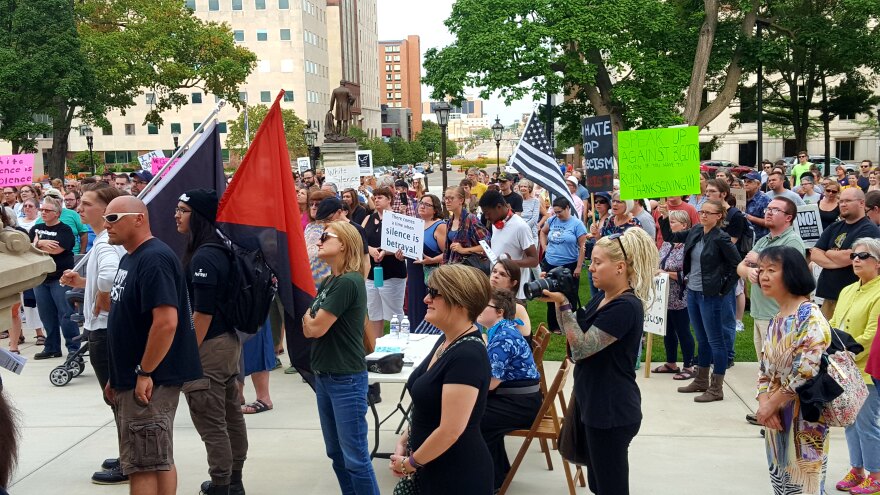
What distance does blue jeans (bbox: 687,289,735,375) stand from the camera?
8203 millimetres

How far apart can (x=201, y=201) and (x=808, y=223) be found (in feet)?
23.6

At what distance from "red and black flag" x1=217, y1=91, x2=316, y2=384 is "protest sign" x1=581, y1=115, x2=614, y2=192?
6698mm

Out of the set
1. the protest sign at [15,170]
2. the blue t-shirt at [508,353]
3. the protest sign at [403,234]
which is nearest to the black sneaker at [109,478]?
the blue t-shirt at [508,353]

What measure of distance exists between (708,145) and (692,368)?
40.5m

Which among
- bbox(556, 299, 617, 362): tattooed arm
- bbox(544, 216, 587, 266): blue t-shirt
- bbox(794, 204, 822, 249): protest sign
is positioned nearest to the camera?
bbox(556, 299, 617, 362): tattooed arm

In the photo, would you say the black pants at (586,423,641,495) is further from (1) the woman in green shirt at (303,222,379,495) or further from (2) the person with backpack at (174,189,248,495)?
(2) the person with backpack at (174,189,248,495)

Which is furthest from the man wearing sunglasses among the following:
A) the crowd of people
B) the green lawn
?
the green lawn

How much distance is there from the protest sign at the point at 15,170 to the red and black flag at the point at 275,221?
11144mm

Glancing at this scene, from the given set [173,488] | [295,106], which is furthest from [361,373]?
[295,106]

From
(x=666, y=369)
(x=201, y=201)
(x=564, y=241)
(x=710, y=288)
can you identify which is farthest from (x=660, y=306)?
(x=201, y=201)

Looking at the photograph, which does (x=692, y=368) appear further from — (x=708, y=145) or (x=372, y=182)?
(x=708, y=145)

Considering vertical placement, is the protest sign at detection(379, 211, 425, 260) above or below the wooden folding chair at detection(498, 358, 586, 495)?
above

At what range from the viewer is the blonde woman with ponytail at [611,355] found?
450 cm

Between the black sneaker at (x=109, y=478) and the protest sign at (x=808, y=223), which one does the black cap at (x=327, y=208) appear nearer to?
the black sneaker at (x=109, y=478)
